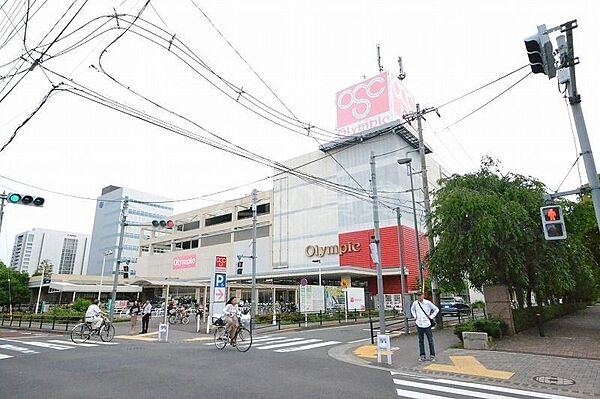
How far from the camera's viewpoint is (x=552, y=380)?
769cm

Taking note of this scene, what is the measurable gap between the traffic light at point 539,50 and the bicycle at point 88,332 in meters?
16.8

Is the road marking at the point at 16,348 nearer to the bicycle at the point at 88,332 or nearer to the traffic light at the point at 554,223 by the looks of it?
the bicycle at the point at 88,332

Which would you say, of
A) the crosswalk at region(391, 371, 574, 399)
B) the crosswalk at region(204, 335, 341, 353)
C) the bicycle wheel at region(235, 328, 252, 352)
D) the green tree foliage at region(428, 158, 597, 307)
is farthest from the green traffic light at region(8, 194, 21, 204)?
the green tree foliage at region(428, 158, 597, 307)

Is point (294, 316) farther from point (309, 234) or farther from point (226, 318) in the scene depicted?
point (309, 234)

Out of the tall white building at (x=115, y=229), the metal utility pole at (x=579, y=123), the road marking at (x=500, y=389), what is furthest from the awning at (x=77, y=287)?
the tall white building at (x=115, y=229)

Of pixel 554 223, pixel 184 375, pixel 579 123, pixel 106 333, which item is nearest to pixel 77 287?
pixel 106 333

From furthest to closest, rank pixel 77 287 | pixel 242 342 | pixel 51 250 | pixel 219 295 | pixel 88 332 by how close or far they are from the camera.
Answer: pixel 51 250
pixel 77 287
pixel 219 295
pixel 88 332
pixel 242 342

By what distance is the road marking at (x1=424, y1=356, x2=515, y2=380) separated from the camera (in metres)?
8.37

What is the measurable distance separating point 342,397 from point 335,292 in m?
25.6

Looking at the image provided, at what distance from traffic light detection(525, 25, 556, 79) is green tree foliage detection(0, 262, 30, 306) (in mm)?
65467

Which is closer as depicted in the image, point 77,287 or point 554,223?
point 554,223

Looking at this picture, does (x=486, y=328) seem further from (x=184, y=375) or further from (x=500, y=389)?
(x=184, y=375)

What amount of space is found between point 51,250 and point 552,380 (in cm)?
13179

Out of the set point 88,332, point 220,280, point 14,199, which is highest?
point 14,199
